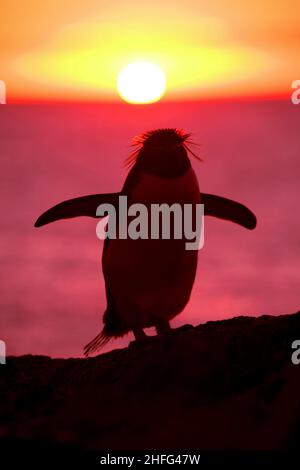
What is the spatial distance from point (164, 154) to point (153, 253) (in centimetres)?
51

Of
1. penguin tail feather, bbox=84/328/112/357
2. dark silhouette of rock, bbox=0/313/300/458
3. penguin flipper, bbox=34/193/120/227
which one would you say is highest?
penguin flipper, bbox=34/193/120/227

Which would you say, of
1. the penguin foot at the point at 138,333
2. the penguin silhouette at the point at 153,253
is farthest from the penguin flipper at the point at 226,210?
the penguin foot at the point at 138,333

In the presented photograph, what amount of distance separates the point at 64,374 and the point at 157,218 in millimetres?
907

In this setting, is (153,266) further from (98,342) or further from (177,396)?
(177,396)

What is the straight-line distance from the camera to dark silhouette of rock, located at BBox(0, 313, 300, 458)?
11.1 feet

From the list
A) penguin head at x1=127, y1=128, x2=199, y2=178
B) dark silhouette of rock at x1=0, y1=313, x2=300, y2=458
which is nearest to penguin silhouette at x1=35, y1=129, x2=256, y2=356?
penguin head at x1=127, y1=128, x2=199, y2=178

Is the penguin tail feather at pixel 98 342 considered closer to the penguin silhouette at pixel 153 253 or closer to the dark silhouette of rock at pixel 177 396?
the penguin silhouette at pixel 153 253

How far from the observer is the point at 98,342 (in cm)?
531

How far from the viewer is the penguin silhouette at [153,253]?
15.1 feet

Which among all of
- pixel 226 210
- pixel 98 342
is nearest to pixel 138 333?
pixel 98 342

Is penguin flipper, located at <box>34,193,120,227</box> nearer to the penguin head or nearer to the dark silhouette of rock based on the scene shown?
the penguin head

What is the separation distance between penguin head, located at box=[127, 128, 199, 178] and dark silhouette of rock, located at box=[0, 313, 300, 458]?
0.82 metres

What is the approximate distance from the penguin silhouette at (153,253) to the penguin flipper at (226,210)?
50 cm
